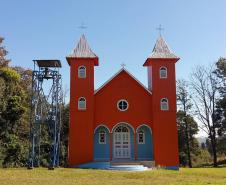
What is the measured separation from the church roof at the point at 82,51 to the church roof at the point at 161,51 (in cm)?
495

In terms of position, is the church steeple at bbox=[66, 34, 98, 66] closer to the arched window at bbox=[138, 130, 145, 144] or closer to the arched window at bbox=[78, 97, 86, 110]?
the arched window at bbox=[78, 97, 86, 110]

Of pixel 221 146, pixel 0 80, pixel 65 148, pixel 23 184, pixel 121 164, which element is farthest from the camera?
pixel 221 146

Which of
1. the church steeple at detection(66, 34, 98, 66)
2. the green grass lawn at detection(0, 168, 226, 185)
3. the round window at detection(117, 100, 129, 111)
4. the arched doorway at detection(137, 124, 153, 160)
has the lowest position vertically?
the green grass lawn at detection(0, 168, 226, 185)

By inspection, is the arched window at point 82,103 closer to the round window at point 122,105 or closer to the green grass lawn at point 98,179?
the round window at point 122,105

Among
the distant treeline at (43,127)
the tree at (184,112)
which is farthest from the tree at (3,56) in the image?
the tree at (184,112)

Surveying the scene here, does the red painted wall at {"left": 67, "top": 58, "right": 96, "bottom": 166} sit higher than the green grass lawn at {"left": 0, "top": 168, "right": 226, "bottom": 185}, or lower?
higher

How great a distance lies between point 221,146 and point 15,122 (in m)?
23.6

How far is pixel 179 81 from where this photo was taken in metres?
43.1

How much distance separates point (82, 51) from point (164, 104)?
7.82 m

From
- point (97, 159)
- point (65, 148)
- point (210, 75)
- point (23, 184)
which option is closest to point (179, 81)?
point (210, 75)

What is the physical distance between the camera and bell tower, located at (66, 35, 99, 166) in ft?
88.5

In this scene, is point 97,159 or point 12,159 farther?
point 12,159

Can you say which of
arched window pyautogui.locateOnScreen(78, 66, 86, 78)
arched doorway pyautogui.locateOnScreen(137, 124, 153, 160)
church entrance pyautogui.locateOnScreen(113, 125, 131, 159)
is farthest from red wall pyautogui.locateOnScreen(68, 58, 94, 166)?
arched doorway pyautogui.locateOnScreen(137, 124, 153, 160)

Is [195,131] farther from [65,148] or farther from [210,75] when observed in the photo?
[65,148]
